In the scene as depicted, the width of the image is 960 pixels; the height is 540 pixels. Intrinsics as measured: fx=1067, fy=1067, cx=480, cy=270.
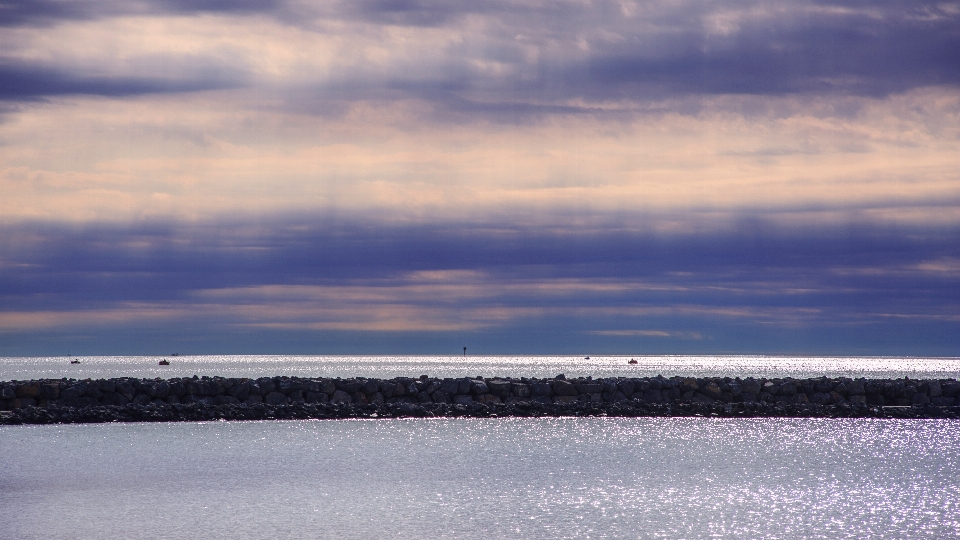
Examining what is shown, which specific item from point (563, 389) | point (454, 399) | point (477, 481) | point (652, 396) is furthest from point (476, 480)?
point (652, 396)

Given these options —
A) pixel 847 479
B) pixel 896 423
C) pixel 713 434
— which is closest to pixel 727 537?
pixel 847 479

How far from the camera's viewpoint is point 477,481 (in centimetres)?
1797

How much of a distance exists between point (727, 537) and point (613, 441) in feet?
35.8

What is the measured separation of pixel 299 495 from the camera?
16.3 meters

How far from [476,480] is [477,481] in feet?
0.36

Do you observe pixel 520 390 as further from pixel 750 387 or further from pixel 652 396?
pixel 750 387

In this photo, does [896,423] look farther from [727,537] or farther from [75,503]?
[75,503]

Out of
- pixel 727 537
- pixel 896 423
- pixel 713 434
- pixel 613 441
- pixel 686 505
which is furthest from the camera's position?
pixel 896 423

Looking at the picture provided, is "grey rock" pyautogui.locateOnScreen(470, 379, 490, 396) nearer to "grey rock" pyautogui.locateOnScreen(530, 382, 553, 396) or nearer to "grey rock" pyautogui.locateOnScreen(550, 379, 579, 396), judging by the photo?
"grey rock" pyautogui.locateOnScreen(530, 382, 553, 396)

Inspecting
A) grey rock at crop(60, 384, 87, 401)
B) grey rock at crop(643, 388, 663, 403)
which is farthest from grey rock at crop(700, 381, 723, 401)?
grey rock at crop(60, 384, 87, 401)

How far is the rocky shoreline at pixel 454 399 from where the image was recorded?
1138 inches

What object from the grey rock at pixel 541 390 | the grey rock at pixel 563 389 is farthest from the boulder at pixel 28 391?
the grey rock at pixel 563 389

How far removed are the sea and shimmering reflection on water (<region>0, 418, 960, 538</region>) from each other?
0.17 feet

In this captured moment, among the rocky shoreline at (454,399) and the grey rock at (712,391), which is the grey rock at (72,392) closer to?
the rocky shoreline at (454,399)
